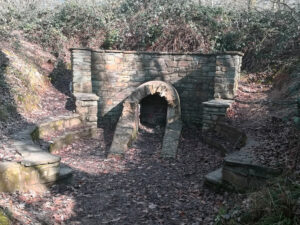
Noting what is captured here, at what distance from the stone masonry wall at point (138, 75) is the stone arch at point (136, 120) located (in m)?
0.70

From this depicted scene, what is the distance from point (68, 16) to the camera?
1198 cm

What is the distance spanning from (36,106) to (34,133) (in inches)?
78.1

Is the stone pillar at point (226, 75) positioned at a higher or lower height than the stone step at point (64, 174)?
higher

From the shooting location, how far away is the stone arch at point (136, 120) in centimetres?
688

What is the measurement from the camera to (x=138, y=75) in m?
8.72

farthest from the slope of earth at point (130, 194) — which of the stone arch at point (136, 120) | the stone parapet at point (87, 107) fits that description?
the stone parapet at point (87, 107)

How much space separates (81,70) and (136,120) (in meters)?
2.24

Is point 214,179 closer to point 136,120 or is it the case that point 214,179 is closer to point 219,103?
point 219,103

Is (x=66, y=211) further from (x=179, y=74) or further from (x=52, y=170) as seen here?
(x=179, y=74)

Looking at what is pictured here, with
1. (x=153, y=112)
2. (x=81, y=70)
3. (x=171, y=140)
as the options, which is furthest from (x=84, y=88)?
(x=171, y=140)

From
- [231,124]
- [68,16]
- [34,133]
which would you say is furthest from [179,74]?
[68,16]

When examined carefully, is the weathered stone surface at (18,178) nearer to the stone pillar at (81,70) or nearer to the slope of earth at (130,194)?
the slope of earth at (130,194)

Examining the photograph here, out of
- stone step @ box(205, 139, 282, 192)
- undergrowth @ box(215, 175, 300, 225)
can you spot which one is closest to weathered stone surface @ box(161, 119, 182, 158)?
stone step @ box(205, 139, 282, 192)

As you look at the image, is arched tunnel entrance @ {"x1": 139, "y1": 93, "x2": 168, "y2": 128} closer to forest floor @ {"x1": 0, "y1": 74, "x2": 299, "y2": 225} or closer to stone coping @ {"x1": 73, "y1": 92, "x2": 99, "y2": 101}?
forest floor @ {"x1": 0, "y1": 74, "x2": 299, "y2": 225}
